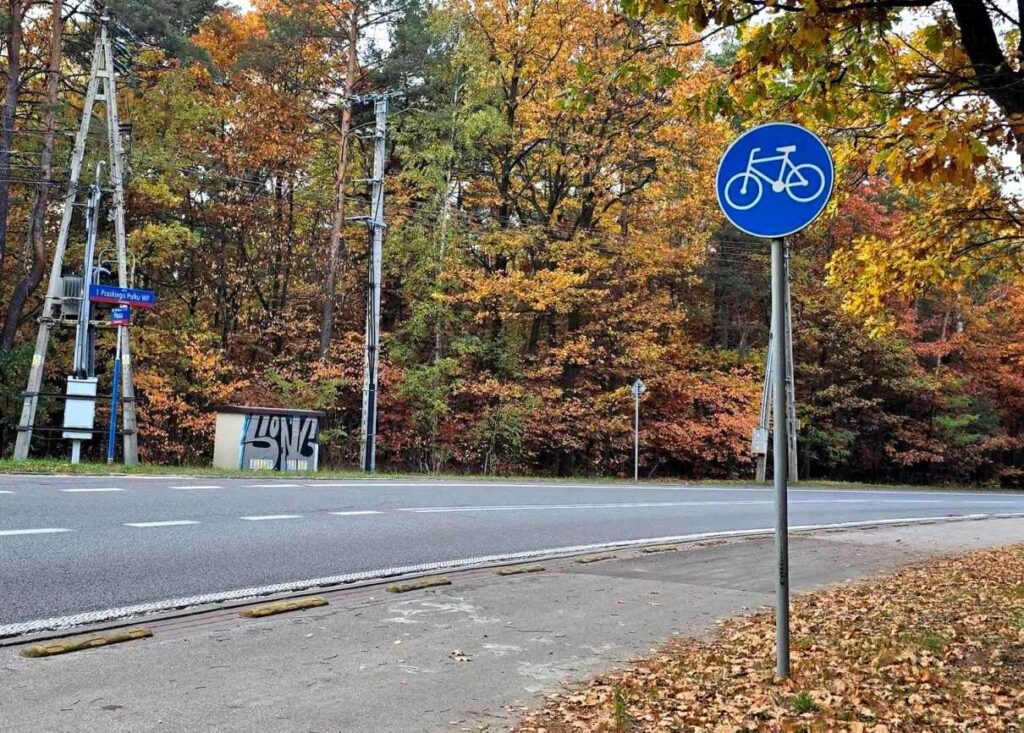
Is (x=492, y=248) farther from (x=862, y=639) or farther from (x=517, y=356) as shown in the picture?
(x=862, y=639)

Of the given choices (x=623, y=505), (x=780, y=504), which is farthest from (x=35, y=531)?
(x=623, y=505)

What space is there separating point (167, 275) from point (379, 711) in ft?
88.4

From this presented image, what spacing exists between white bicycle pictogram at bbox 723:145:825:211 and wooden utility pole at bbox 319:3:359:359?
2316cm

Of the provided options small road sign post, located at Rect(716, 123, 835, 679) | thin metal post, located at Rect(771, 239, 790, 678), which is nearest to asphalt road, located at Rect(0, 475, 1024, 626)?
A: thin metal post, located at Rect(771, 239, 790, 678)

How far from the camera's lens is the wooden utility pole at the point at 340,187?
26938 mm

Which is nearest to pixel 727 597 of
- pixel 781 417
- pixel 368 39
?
pixel 781 417

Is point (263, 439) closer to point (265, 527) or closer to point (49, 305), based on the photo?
point (49, 305)

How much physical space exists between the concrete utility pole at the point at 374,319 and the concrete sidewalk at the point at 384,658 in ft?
46.6

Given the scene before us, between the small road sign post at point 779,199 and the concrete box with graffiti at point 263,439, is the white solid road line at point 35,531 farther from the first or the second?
the concrete box with graffiti at point 263,439

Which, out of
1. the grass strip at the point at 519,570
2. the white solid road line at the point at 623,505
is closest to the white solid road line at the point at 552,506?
the white solid road line at the point at 623,505

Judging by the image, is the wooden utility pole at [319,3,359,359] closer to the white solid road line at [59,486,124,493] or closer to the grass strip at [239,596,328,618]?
the white solid road line at [59,486,124,493]

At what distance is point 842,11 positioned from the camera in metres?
5.45

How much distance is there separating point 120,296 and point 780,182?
1884 centimetres

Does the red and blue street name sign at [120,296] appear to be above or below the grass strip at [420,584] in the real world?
above
